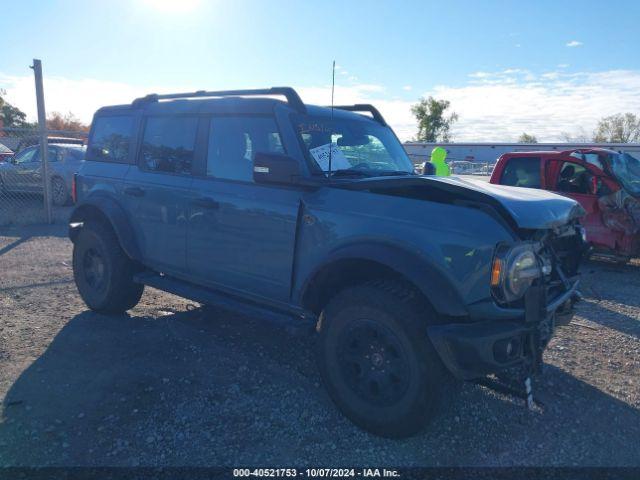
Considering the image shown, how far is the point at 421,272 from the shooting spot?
299cm

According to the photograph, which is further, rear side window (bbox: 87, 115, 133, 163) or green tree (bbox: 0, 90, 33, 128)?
green tree (bbox: 0, 90, 33, 128)

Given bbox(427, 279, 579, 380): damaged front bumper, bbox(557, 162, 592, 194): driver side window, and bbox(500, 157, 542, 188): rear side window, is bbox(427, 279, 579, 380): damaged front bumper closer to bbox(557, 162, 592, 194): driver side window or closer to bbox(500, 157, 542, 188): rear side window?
bbox(557, 162, 592, 194): driver side window

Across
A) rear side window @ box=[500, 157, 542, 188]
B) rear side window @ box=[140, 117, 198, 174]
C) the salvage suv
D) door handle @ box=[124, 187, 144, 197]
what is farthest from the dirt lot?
rear side window @ box=[500, 157, 542, 188]

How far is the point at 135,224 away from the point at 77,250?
1.12m

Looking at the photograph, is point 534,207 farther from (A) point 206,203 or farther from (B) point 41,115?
(B) point 41,115

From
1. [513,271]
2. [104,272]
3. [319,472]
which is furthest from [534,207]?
[104,272]

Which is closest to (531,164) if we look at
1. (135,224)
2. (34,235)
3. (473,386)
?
(473,386)

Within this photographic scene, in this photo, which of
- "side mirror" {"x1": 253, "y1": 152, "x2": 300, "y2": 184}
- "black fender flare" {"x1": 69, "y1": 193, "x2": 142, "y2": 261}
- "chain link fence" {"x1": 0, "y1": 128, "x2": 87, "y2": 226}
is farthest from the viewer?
"chain link fence" {"x1": 0, "y1": 128, "x2": 87, "y2": 226}

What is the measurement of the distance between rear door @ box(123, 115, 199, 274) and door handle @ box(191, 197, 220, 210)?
136 mm

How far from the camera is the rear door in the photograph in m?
4.54

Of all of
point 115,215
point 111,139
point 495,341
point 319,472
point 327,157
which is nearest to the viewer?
point 495,341

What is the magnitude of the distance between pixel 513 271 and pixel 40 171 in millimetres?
13543

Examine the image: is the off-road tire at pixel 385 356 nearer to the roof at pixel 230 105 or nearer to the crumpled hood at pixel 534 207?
the crumpled hood at pixel 534 207

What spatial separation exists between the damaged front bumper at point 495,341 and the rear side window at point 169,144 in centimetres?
279
